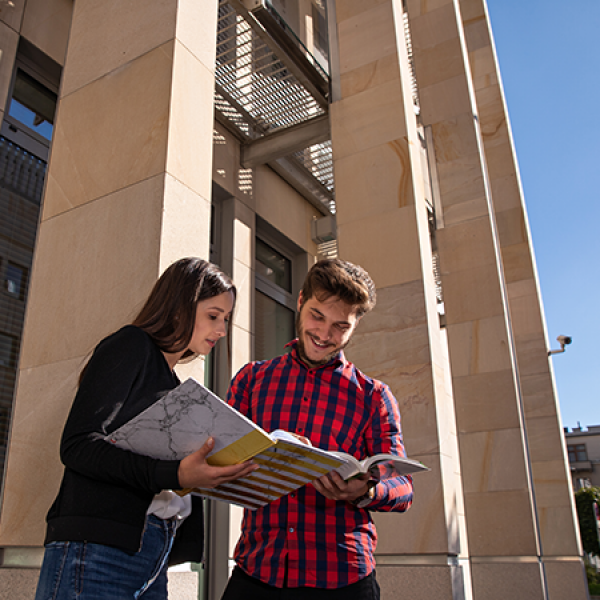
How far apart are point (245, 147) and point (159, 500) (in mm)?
8596

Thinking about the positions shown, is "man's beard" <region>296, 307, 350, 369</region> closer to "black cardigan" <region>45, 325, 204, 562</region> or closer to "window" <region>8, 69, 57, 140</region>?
"black cardigan" <region>45, 325, 204, 562</region>

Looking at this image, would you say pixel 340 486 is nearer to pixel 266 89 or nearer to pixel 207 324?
pixel 207 324

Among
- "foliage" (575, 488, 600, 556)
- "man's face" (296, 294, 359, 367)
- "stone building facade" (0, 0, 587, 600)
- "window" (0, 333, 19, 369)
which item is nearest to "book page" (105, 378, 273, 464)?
"man's face" (296, 294, 359, 367)

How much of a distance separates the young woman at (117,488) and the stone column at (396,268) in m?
4.04

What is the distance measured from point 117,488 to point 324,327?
3.41 ft

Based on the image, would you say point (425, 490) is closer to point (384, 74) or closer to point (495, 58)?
point (384, 74)

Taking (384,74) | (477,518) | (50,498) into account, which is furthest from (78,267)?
(477,518)

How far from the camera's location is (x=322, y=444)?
7.61 ft

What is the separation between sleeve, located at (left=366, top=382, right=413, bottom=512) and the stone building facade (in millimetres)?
1263

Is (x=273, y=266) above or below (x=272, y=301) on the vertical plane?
above

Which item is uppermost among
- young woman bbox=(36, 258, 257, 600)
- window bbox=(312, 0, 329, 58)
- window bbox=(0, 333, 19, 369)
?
window bbox=(312, 0, 329, 58)

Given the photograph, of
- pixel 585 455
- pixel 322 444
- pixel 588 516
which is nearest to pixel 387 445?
pixel 322 444

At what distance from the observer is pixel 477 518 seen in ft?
29.3

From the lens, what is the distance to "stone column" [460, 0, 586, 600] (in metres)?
10.9
